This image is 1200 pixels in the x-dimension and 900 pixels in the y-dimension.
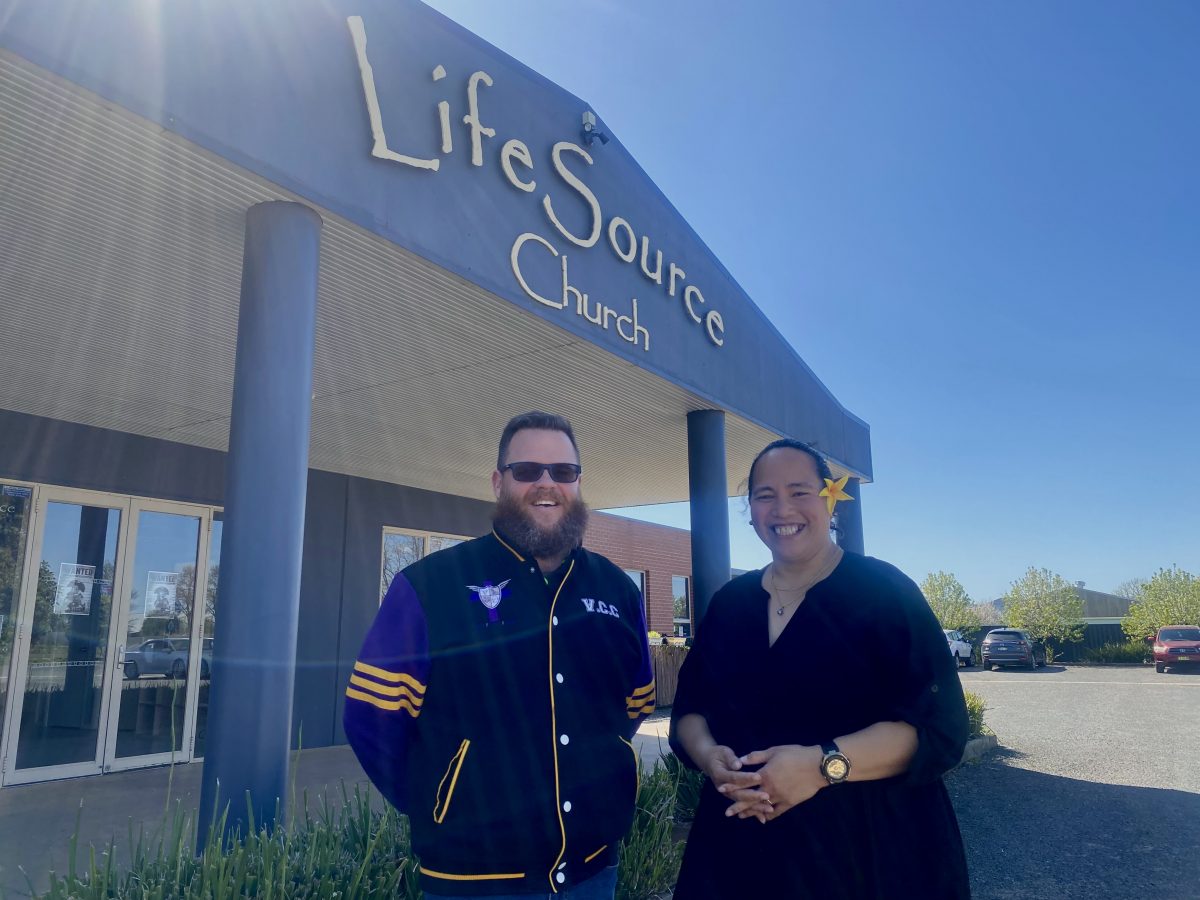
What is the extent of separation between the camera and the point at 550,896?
2146 mm

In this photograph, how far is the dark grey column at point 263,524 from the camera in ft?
11.4

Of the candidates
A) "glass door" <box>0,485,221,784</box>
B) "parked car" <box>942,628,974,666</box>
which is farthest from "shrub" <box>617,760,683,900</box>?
"parked car" <box>942,628,974,666</box>

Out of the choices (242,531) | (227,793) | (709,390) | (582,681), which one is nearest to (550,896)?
(582,681)

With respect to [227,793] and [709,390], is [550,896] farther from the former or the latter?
[709,390]

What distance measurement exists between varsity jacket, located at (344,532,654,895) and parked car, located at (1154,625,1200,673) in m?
30.2

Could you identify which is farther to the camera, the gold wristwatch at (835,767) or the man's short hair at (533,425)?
the man's short hair at (533,425)

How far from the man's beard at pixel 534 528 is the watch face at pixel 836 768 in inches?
35.6

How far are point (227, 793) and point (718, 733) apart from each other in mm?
2218

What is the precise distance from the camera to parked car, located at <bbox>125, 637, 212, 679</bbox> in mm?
7828

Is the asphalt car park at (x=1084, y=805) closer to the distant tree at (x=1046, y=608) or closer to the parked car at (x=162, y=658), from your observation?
the parked car at (x=162, y=658)

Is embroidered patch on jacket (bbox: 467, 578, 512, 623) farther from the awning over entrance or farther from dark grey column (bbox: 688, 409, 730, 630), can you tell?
dark grey column (bbox: 688, 409, 730, 630)

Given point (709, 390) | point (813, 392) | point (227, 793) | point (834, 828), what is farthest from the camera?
point (813, 392)

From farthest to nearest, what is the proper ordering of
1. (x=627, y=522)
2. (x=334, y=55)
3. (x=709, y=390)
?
1. (x=627, y=522)
2. (x=709, y=390)
3. (x=334, y=55)

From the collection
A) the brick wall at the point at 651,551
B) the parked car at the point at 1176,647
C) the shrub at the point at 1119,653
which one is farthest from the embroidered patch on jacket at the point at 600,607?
the shrub at the point at 1119,653
